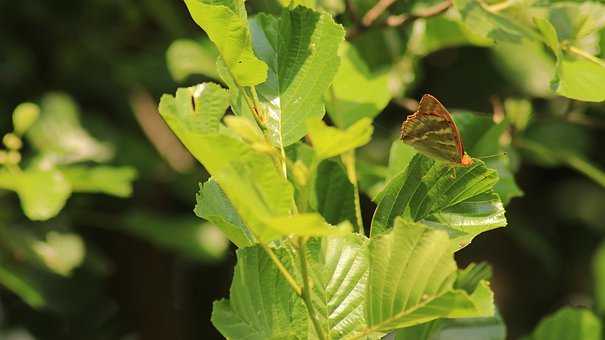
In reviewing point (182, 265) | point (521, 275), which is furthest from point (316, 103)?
point (521, 275)

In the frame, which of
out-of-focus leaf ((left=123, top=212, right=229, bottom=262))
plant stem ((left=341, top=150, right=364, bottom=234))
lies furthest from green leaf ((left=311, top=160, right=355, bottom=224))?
out-of-focus leaf ((left=123, top=212, right=229, bottom=262))

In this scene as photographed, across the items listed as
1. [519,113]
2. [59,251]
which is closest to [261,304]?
[519,113]

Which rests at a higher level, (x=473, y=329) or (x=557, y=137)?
(x=473, y=329)

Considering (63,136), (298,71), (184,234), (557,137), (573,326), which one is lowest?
(557,137)

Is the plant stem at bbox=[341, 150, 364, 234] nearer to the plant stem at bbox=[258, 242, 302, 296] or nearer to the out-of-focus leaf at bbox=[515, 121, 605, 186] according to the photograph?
the plant stem at bbox=[258, 242, 302, 296]

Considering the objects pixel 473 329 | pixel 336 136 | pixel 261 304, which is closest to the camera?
pixel 336 136

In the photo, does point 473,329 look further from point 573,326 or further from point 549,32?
point 549,32

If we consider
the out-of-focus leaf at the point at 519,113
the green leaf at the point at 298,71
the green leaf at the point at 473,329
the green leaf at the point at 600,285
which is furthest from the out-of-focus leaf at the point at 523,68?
the green leaf at the point at 298,71

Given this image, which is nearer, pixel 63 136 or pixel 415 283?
pixel 415 283
